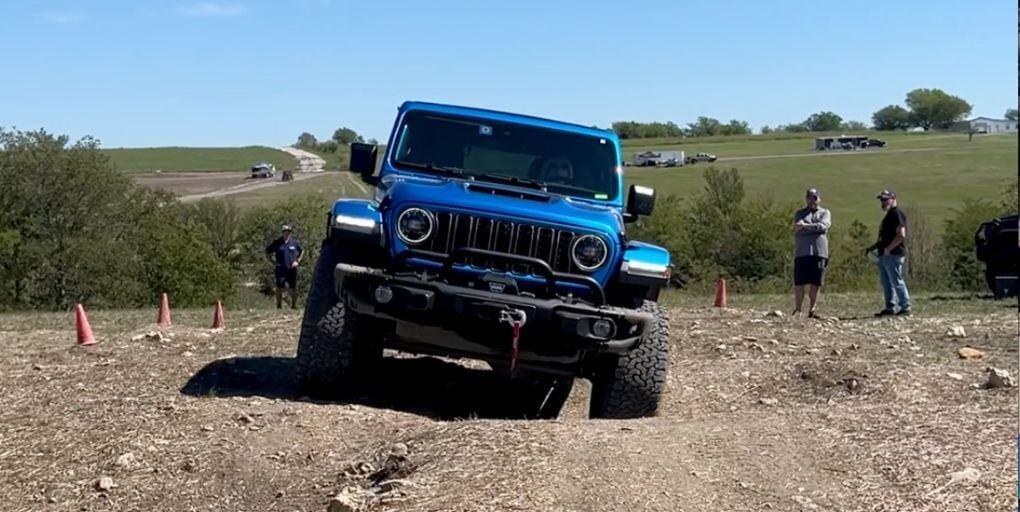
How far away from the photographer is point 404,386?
341 inches

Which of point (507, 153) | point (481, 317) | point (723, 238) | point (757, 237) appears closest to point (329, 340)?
point (481, 317)

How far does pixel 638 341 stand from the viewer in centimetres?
695

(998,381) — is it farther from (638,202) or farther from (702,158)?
(702,158)

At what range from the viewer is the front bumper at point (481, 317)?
6668 mm

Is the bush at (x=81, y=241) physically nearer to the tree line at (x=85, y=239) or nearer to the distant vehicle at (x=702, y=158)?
the tree line at (x=85, y=239)

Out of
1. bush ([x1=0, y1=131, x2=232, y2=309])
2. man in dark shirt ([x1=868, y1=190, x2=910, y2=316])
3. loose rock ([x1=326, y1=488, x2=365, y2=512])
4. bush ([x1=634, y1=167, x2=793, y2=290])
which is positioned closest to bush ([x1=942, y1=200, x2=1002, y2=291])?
bush ([x1=634, y1=167, x2=793, y2=290])

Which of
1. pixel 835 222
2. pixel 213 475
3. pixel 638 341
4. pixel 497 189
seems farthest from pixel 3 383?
pixel 835 222

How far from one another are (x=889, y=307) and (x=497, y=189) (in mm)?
7536

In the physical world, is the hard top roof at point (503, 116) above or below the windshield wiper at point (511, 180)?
above

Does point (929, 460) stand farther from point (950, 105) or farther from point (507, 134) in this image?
point (950, 105)

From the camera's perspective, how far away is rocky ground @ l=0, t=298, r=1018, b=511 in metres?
5.30

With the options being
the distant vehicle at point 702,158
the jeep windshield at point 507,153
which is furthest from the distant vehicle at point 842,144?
the jeep windshield at point 507,153

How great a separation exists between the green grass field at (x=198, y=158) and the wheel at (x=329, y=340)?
80138 mm

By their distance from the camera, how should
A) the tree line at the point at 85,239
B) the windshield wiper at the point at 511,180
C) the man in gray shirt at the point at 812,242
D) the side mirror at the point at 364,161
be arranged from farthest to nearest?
the tree line at the point at 85,239 < the man in gray shirt at the point at 812,242 < the side mirror at the point at 364,161 < the windshield wiper at the point at 511,180
